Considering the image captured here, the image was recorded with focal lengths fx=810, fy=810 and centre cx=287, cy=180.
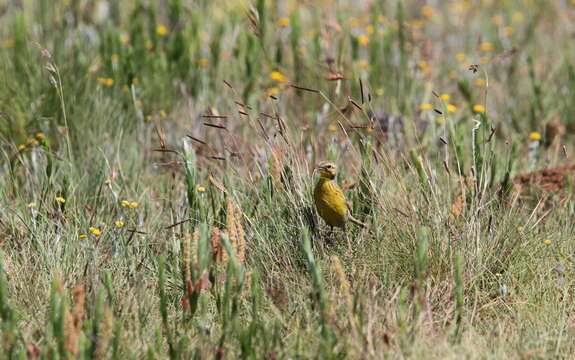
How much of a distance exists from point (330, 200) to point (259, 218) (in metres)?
0.38

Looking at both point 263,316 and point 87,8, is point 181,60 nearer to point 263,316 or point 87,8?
point 87,8

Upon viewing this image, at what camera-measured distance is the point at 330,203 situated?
3.46 metres

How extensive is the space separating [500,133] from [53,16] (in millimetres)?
3333

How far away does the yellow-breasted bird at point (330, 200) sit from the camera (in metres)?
3.47

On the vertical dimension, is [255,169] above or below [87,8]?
below

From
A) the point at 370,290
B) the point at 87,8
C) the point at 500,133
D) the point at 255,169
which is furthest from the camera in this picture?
the point at 87,8

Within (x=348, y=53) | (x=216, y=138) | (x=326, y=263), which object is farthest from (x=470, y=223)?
(x=348, y=53)

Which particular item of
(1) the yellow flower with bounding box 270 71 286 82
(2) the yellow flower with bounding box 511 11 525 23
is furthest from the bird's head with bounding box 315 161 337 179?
(2) the yellow flower with bounding box 511 11 525 23

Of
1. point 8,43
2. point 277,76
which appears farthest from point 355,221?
point 8,43

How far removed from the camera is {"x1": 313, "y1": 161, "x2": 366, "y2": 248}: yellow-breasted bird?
11.4 ft

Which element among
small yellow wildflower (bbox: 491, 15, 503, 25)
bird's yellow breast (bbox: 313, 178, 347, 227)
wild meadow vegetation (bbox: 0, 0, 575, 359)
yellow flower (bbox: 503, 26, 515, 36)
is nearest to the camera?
wild meadow vegetation (bbox: 0, 0, 575, 359)

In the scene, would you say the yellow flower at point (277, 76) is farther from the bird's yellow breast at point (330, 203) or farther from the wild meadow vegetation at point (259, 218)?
the bird's yellow breast at point (330, 203)

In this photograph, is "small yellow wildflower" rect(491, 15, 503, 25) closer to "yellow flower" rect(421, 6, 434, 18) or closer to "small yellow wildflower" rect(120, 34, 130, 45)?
"yellow flower" rect(421, 6, 434, 18)

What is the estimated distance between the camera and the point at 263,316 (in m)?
3.09
